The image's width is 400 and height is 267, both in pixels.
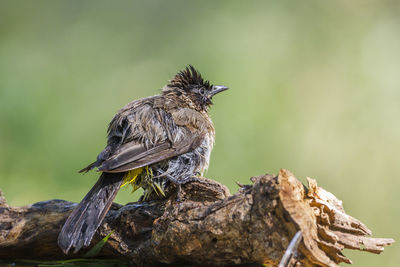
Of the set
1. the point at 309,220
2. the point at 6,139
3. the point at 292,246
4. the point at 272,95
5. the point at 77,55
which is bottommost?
the point at 292,246

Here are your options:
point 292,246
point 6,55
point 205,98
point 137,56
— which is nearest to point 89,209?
point 292,246

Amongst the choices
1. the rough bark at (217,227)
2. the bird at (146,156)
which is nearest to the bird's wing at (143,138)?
the bird at (146,156)

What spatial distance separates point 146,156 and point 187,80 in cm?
156

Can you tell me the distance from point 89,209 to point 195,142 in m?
1.20

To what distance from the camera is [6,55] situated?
28.5ft

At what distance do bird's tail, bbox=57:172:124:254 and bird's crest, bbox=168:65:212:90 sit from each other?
1.74 meters

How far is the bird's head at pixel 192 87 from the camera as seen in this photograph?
517cm

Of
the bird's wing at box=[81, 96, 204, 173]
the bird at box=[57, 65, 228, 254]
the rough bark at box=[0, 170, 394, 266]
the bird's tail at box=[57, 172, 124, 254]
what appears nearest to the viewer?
the rough bark at box=[0, 170, 394, 266]

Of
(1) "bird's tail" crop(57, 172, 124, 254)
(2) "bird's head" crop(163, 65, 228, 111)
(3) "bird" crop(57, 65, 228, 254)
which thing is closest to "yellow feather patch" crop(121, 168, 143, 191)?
(3) "bird" crop(57, 65, 228, 254)

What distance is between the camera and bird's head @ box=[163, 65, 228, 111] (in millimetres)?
5168

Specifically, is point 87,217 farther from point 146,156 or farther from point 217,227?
point 217,227

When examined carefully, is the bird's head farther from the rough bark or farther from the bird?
the rough bark

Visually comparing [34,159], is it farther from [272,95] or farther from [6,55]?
[272,95]

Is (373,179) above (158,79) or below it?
below
